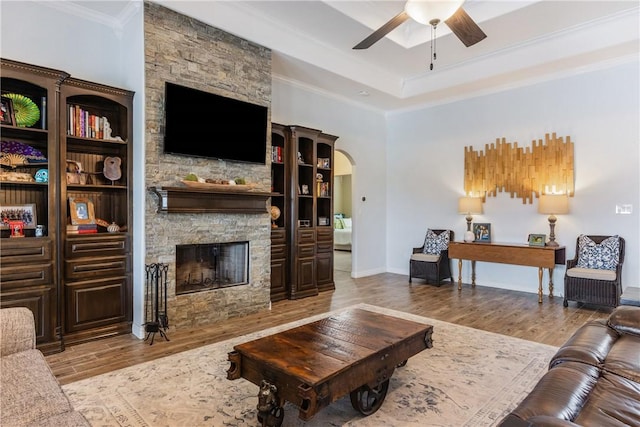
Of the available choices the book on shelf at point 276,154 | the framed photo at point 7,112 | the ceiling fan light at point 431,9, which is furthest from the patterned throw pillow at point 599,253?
the framed photo at point 7,112

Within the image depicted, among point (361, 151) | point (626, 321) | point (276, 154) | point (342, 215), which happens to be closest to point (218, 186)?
point (276, 154)

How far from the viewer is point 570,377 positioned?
5.52 feet

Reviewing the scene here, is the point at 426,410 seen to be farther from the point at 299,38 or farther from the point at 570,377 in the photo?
the point at 299,38

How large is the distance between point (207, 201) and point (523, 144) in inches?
192

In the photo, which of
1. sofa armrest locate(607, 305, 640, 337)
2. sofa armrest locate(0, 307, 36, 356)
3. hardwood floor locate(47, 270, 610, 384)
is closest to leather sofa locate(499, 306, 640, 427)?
sofa armrest locate(607, 305, 640, 337)

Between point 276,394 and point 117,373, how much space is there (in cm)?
159

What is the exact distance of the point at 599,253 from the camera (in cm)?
495

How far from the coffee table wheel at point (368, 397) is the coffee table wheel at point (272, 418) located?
44cm

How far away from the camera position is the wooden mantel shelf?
3682 mm

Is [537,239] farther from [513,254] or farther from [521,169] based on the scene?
[521,169]

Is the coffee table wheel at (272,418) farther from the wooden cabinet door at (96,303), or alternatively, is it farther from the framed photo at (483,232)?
the framed photo at (483,232)

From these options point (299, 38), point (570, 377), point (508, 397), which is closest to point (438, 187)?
point (299, 38)

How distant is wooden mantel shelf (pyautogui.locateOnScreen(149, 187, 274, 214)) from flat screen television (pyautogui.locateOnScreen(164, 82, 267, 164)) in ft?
1.42

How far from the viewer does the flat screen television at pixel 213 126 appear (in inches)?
150
